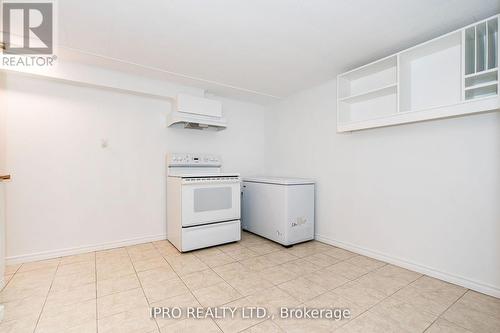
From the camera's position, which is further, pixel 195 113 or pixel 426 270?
pixel 195 113

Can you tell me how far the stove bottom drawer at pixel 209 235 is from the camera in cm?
279

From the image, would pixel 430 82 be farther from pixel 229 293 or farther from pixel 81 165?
pixel 81 165

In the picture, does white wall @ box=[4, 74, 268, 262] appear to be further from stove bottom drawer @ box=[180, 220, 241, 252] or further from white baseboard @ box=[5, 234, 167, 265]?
stove bottom drawer @ box=[180, 220, 241, 252]

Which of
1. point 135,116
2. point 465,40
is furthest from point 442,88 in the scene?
point 135,116

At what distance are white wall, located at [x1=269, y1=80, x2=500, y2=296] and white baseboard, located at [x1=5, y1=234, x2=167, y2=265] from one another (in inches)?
96.7

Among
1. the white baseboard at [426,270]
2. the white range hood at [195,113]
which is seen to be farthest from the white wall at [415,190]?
the white range hood at [195,113]

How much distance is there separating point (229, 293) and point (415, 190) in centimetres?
203

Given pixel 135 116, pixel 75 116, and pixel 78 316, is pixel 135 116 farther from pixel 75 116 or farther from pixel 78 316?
pixel 78 316

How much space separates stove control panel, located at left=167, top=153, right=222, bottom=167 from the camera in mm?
3260

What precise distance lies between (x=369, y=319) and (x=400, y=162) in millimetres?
1572

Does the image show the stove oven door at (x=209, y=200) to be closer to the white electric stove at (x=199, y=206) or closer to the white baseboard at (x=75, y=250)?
the white electric stove at (x=199, y=206)

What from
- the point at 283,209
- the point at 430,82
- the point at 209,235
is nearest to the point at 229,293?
the point at 209,235

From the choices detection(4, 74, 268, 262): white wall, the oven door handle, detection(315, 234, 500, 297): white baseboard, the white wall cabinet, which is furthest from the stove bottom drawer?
the white wall cabinet

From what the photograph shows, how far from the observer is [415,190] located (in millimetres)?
2311
